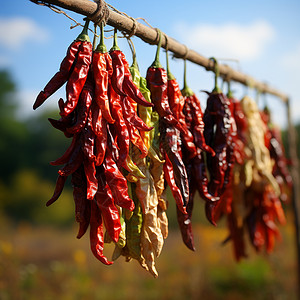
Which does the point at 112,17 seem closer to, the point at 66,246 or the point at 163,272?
the point at 163,272

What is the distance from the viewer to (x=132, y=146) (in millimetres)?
1337

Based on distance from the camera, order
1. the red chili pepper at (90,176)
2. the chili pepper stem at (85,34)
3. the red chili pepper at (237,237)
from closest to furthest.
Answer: the red chili pepper at (90,176)
the chili pepper stem at (85,34)
the red chili pepper at (237,237)

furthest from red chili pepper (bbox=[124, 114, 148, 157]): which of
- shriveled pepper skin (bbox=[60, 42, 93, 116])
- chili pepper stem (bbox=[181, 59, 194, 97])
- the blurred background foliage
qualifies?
the blurred background foliage

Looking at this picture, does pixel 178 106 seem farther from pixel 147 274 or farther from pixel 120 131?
pixel 147 274

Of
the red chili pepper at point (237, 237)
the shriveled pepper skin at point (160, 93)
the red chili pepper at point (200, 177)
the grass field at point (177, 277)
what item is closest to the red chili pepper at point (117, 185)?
the shriveled pepper skin at point (160, 93)

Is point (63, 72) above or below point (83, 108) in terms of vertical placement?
above

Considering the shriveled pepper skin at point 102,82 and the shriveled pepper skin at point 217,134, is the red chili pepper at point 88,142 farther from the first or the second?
the shriveled pepper skin at point 217,134

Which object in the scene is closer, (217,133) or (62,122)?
(62,122)

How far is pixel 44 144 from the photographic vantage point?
56.1 ft

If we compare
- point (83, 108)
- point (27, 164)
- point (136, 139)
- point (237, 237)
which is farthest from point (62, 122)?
point (27, 164)

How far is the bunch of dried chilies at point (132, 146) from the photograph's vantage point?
1.16m

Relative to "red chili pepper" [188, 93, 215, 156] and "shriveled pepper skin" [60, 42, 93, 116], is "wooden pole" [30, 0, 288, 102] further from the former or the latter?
"red chili pepper" [188, 93, 215, 156]

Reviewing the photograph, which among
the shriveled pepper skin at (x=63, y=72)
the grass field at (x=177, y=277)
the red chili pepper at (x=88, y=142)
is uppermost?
the shriveled pepper skin at (x=63, y=72)

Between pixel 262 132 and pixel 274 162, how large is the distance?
0.41 metres
